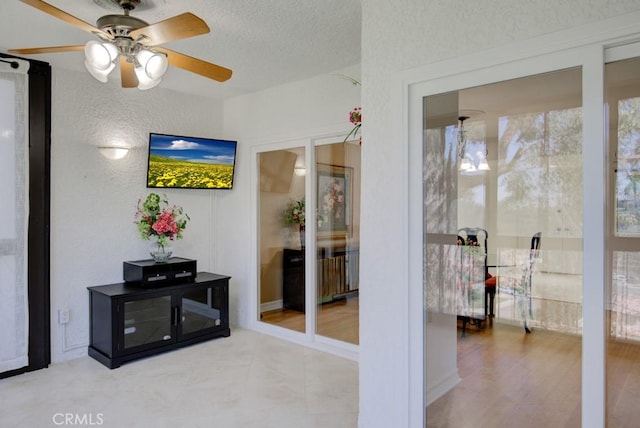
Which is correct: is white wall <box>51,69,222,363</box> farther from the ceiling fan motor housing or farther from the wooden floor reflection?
the wooden floor reflection

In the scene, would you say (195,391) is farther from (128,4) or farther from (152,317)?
(128,4)

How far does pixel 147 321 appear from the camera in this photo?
3934 mm

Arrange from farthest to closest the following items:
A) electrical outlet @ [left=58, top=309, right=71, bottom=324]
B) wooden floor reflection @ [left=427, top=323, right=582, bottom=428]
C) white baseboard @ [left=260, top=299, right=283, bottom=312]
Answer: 1. white baseboard @ [left=260, top=299, right=283, bottom=312]
2. electrical outlet @ [left=58, top=309, right=71, bottom=324]
3. wooden floor reflection @ [left=427, top=323, right=582, bottom=428]

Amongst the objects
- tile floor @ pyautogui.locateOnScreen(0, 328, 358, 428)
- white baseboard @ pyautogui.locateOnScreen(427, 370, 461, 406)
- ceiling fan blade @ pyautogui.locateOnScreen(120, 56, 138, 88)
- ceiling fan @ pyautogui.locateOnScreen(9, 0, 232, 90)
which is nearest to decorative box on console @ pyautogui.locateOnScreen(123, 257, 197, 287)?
tile floor @ pyautogui.locateOnScreen(0, 328, 358, 428)

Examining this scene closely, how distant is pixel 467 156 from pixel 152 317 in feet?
10.5

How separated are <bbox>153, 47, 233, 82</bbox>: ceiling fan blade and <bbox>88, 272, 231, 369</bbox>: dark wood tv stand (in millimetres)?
2141

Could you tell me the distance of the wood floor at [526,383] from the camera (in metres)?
1.75

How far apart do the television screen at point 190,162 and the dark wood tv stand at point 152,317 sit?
1081mm

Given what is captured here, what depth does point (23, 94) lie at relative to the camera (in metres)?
3.60

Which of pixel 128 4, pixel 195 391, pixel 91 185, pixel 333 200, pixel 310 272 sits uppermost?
pixel 128 4

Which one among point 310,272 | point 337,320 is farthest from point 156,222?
point 337,320

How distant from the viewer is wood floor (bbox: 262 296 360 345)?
4.02 meters

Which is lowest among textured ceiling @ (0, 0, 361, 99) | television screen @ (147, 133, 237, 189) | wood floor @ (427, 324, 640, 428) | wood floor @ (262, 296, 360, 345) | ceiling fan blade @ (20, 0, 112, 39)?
wood floor @ (262, 296, 360, 345)

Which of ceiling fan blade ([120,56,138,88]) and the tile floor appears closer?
ceiling fan blade ([120,56,138,88])
